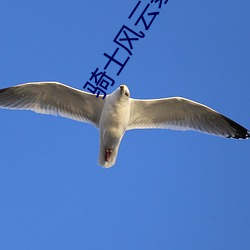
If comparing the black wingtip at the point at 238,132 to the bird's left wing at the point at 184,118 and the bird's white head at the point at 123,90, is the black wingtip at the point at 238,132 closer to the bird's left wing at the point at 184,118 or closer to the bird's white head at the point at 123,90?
the bird's left wing at the point at 184,118

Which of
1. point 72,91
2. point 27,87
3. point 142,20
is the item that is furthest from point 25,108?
point 142,20

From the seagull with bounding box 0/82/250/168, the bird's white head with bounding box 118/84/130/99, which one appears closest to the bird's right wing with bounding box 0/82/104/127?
the seagull with bounding box 0/82/250/168

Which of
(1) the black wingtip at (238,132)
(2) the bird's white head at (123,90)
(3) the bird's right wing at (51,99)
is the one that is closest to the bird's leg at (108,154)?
(3) the bird's right wing at (51,99)

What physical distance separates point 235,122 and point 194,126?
2.03ft

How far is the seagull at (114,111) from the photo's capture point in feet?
18.7

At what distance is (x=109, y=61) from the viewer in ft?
15.6

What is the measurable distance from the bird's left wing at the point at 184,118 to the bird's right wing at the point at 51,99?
0.58m

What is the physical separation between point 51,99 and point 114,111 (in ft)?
3.23

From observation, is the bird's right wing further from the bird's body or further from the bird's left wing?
the bird's left wing

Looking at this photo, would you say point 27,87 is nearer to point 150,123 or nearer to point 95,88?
point 95,88

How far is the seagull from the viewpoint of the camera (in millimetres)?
5695

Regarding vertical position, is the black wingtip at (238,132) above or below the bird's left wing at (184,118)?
above

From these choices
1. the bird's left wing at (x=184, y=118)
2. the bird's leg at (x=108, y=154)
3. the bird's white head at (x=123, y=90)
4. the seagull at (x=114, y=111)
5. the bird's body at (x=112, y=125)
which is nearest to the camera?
the bird's white head at (x=123, y=90)

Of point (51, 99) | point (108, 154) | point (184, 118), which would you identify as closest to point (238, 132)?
point (184, 118)
